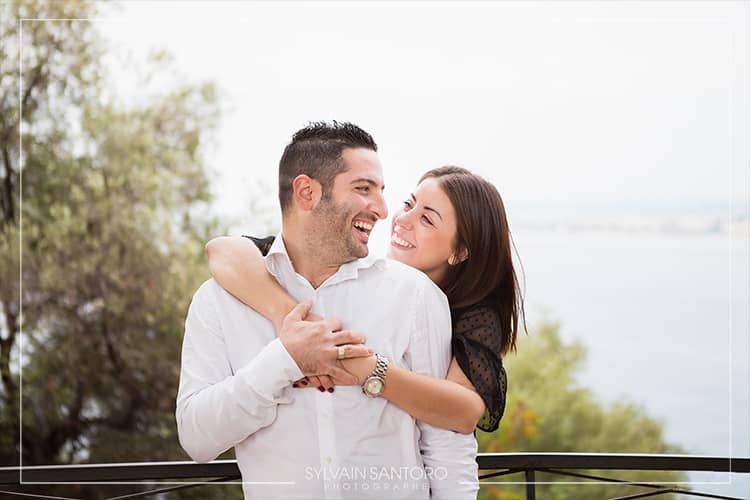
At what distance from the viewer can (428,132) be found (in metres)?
5.10

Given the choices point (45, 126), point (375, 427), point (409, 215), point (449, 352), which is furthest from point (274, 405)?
point (45, 126)

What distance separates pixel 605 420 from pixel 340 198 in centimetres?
437

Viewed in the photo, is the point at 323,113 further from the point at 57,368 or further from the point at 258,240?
the point at 258,240

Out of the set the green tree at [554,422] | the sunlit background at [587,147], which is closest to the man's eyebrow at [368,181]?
the sunlit background at [587,147]

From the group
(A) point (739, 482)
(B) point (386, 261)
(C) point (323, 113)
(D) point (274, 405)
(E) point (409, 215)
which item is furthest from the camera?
(C) point (323, 113)

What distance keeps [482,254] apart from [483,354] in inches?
10.8

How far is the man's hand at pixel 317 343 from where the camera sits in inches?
66.7

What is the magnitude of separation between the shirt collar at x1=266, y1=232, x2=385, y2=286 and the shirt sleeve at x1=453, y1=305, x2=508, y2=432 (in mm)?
231

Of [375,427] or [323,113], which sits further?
[323,113]

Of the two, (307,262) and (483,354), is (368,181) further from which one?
(483,354)

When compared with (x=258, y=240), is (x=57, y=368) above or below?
below

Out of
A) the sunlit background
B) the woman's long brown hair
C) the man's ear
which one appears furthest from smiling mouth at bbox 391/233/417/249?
the sunlit background

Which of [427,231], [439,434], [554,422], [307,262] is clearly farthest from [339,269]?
[554,422]

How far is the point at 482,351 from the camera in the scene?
1848 millimetres
